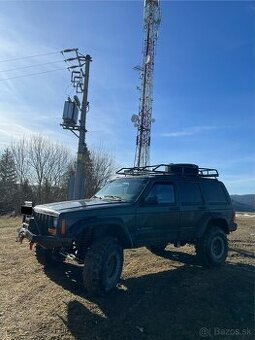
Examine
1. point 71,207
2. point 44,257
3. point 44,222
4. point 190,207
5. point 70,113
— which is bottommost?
point 44,257

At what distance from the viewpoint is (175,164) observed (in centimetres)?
854

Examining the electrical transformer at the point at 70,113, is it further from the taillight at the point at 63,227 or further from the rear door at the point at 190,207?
the taillight at the point at 63,227

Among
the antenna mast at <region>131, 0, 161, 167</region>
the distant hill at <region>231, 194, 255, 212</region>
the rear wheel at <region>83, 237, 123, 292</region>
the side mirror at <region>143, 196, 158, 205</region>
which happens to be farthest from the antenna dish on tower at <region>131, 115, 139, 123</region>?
the rear wheel at <region>83, 237, 123, 292</region>

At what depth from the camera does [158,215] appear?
24.6 ft

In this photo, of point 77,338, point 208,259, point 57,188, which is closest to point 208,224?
point 208,259

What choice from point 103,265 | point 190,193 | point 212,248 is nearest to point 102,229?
point 103,265

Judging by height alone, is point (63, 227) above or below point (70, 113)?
below

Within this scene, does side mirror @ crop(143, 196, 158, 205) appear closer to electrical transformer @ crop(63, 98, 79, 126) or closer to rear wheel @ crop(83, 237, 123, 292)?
rear wheel @ crop(83, 237, 123, 292)

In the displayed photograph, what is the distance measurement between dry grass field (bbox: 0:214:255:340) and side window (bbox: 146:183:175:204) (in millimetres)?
1494

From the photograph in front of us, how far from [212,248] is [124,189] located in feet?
8.18

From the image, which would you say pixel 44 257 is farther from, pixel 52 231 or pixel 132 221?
pixel 132 221

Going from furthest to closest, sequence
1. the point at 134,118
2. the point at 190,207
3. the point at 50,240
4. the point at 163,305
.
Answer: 1. the point at 134,118
2. the point at 190,207
3. the point at 50,240
4. the point at 163,305

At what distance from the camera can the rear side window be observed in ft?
28.9

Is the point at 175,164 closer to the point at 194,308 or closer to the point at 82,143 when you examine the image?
the point at 194,308
